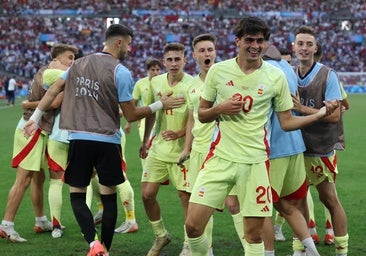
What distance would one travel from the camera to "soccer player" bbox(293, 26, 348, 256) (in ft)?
24.6

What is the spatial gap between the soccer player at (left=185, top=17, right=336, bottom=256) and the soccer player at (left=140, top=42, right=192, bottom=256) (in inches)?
74.9

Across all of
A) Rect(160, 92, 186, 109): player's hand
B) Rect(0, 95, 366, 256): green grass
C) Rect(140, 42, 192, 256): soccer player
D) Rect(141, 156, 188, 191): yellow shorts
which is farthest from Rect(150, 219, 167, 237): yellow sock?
Rect(160, 92, 186, 109): player's hand

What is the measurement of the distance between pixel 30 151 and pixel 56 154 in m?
0.31

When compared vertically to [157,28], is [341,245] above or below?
below

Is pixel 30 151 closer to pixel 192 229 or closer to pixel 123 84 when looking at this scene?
pixel 123 84

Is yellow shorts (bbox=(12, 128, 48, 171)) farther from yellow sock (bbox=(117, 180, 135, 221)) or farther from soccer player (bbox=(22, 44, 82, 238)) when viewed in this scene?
yellow sock (bbox=(117, 180, 135, 221))

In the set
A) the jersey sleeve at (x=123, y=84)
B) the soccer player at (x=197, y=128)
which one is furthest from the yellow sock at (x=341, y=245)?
the jersey sleeve at (x=123, y=84)

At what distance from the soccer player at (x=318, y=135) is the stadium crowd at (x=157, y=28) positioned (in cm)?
4721

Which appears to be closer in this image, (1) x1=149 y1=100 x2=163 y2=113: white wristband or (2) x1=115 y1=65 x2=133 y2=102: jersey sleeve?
(2) x1=115 y1=65 x2=133 y2=102: jersey sleeve

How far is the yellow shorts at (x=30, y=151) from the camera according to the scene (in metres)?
9.06

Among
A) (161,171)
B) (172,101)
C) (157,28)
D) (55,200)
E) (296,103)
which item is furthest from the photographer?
(157,28)

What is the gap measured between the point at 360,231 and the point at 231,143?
→ 3579mm

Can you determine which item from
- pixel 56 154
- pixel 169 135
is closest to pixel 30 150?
pixel 56 154

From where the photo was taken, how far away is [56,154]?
912 centimetres
